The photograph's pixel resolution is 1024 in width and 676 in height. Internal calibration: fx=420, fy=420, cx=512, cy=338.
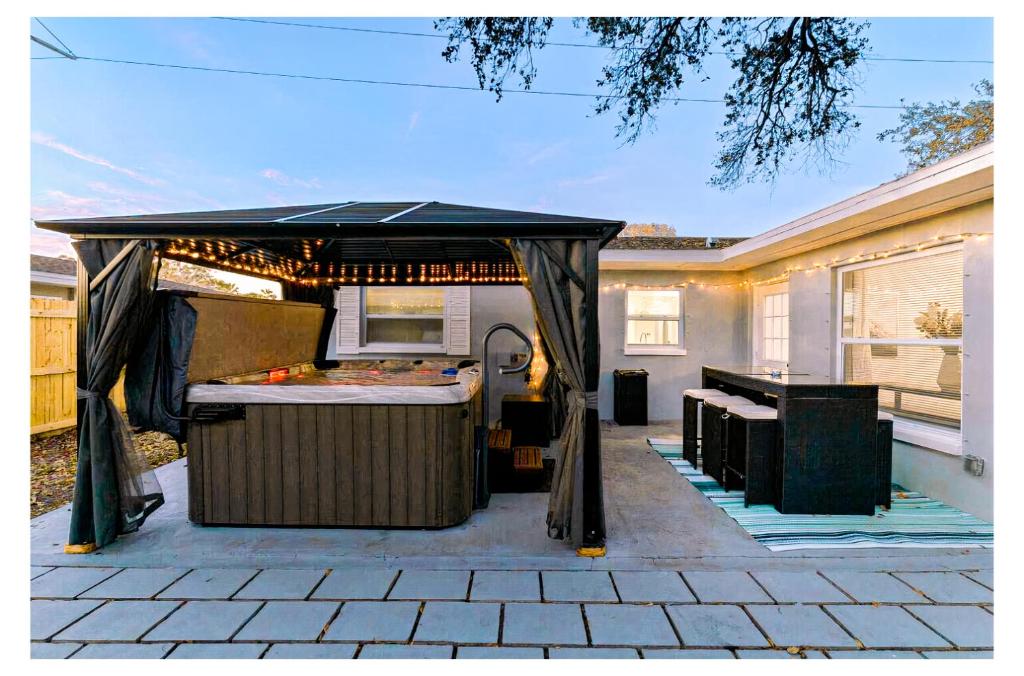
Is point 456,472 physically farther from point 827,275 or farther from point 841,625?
→ point 827,275

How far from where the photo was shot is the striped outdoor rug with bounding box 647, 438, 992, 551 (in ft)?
8.98

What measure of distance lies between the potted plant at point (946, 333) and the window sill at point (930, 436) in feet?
1.25

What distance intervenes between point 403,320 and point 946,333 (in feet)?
19.7

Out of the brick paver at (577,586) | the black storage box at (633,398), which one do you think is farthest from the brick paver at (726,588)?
the black storage box at (633,398)

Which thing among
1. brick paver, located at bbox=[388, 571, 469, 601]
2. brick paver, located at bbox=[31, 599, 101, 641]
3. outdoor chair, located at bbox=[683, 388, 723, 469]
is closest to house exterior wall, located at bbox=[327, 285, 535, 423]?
outdoor chair, located at bbox=[683, 388, 723, 469]

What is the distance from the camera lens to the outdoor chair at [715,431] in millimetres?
3805

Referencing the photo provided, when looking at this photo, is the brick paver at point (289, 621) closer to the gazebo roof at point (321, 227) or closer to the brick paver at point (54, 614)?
the brick paver at point (54, 614)

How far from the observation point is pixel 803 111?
12.9ft

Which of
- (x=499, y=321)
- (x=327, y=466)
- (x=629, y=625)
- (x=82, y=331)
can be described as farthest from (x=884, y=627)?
(x=499, y=321)

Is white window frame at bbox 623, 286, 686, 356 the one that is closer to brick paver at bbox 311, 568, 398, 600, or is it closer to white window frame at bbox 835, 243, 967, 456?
white window frame at bbox 835, 243, 967, 456
